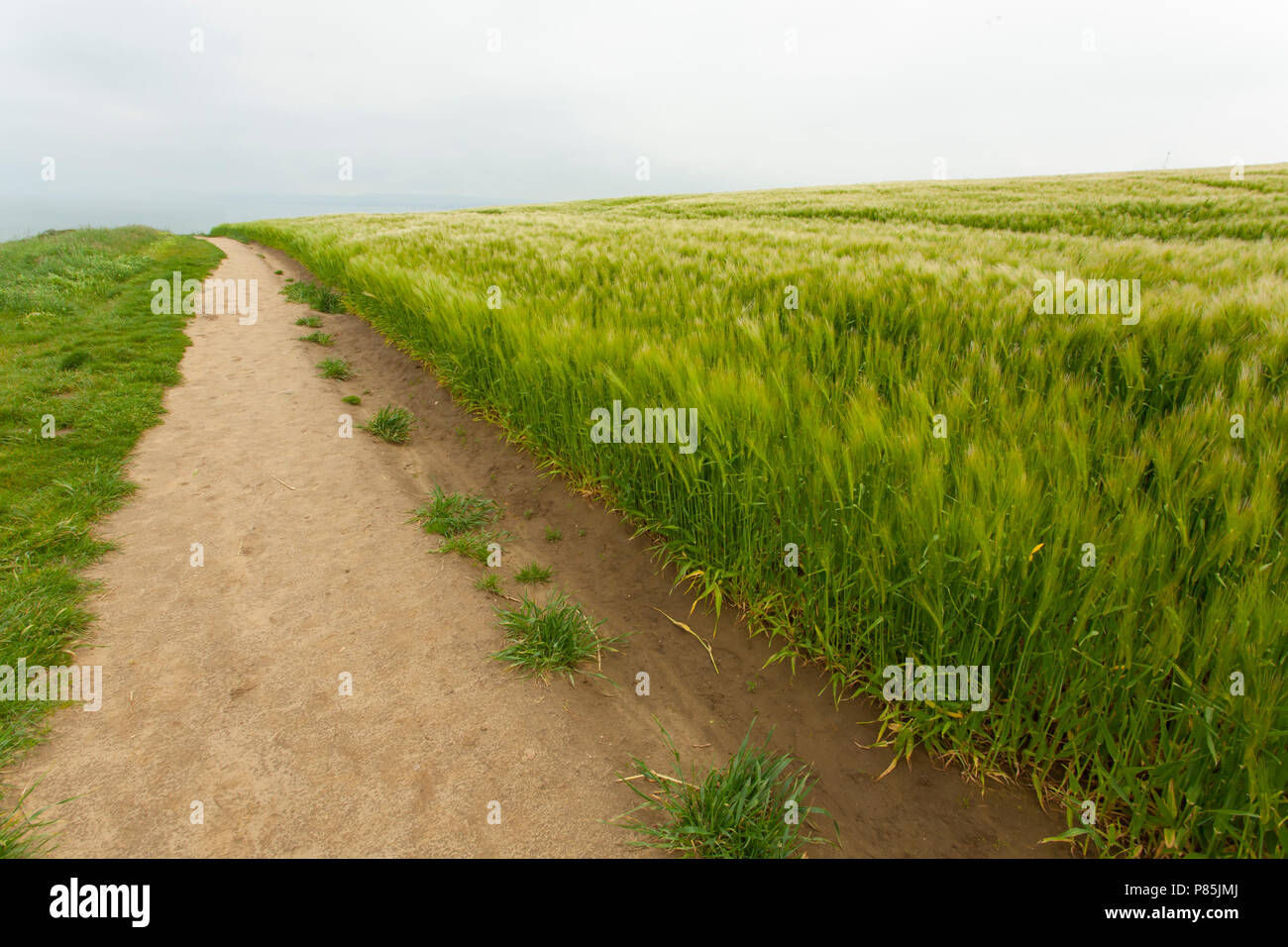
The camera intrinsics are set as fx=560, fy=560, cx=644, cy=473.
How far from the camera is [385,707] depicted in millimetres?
2535

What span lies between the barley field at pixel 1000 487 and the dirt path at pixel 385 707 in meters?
0.26

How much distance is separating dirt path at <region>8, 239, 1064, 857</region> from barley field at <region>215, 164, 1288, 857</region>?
0.86ft

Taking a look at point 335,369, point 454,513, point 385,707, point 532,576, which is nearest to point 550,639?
point 532,576

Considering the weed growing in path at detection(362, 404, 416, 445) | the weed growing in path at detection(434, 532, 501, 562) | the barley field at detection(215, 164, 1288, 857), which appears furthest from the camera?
the weed growing in path at detection(362, 404, 416, 445)

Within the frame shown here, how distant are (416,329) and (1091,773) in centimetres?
752

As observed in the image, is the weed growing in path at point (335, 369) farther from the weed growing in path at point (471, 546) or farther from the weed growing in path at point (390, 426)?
the weed growing in path at point (471, 546)

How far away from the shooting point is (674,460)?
10.3ft

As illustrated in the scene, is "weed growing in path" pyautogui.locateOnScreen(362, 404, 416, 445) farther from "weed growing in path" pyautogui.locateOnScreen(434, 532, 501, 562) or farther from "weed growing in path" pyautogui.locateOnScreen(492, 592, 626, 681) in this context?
"weed growing in path" pyautogui.locateOnScreen(492, 592, 626, 681)

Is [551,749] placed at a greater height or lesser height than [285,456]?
lesser

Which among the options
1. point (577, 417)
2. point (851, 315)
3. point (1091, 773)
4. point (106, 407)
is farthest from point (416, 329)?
point (1091, 773)

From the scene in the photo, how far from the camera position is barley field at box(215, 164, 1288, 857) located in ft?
5.50

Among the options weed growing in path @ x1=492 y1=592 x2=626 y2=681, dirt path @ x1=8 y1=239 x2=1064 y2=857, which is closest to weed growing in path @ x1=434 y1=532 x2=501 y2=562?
dirt path @ x1=8 y1=239 x2=1064 y2=857

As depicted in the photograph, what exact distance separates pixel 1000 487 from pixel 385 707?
2687mm
